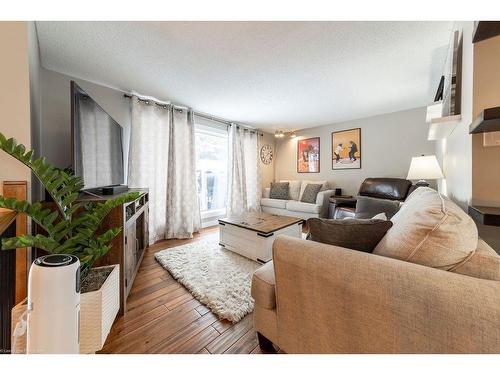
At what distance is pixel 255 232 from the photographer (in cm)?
219

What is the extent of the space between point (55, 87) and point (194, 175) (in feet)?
6.36

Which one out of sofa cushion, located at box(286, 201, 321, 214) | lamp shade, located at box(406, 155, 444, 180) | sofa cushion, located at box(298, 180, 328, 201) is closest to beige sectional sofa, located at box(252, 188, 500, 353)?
lamp shade, located at box(406, 155, 444, 180)

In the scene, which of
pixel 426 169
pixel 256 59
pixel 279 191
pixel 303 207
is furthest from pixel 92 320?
pixel 279 191

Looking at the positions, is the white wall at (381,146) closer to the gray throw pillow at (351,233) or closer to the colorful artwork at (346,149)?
the colorful artwork at (346,149)

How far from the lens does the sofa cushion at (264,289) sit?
3.34 ft

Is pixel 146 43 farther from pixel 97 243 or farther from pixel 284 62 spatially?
pixel 97 243

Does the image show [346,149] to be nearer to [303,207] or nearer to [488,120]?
[303,207]

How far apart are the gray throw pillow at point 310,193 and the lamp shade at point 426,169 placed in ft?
6.04

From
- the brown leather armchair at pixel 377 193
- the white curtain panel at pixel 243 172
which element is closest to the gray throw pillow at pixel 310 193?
the brown leather armchair at pixel 377 193

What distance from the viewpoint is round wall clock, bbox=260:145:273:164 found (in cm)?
509

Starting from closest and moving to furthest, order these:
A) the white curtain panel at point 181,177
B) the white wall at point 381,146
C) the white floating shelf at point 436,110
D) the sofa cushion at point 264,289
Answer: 1. the sofa cushion at point 264,289
2. the white floating shelf at point 436,110
3. the white curtain panel at point 181,177
4. the white wall at point 381,146

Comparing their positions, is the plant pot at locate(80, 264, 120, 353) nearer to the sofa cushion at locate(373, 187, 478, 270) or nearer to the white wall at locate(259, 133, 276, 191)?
the sofa cushion at locate(373, 187, 478, 270)

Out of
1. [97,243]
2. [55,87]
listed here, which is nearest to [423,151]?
[97,243]
